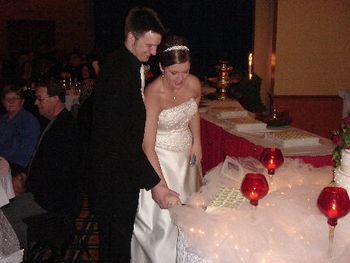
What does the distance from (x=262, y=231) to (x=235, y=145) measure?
6.61ft

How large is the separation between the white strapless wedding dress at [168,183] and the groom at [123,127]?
0.44 m

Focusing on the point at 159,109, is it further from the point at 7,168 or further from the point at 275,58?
the point at 275,58

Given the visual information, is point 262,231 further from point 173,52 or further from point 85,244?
point 85,244

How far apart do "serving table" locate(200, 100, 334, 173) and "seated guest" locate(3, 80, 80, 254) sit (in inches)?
46.5

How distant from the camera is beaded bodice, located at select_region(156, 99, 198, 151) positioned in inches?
115

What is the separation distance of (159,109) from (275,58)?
483cm

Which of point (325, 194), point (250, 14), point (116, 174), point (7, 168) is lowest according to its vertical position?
point (7, 168)

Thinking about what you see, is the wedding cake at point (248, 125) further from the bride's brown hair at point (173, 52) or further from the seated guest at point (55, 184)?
the seated guest at point (55, 184)

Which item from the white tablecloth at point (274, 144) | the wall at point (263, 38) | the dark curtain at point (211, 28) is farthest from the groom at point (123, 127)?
the dark curtain at point (211, 28)

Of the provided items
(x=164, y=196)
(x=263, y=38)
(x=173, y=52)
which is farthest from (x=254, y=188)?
(x=263, y=38)

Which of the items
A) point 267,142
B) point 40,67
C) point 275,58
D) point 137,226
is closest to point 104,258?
point 137,226

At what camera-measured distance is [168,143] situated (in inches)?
116

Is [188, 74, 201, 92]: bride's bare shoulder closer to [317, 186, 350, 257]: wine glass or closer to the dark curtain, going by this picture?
[317, 186, 350, 257]: wine glass

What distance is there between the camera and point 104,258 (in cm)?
265
